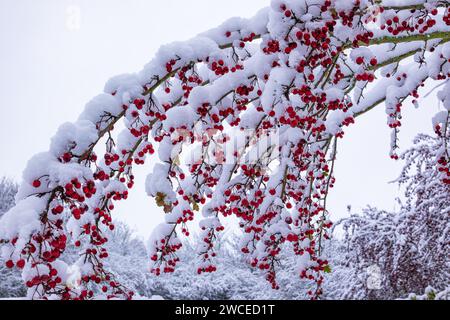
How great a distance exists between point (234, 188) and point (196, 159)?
0.61 meters

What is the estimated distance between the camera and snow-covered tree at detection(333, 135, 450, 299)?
30.8 ft

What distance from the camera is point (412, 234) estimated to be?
420 inches

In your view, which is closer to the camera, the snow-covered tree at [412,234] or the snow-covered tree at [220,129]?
the snow-covered tree at [220,129]

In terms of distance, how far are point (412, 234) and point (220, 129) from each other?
878 centimetres

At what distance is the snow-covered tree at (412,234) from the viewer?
939 centimetres

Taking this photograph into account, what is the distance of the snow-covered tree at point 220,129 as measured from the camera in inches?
107

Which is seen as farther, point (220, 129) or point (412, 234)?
point (412, 234)

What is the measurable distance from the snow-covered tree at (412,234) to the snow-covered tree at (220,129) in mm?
4627

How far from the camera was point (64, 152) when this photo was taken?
2.75m

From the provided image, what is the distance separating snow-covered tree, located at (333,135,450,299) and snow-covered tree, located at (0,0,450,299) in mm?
4627

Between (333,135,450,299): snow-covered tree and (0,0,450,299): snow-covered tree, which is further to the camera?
(333,135,450,299): snow-covered tree

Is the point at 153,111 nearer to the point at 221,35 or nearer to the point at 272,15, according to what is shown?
the point at 221,35
